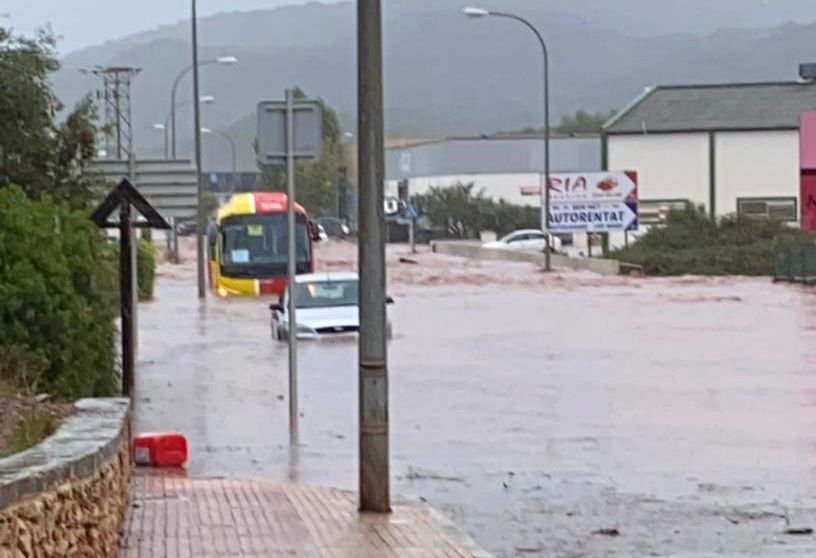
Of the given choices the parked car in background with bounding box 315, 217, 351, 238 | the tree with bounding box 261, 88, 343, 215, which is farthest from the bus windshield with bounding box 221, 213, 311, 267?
the tree with bounding box 261, 88, 343, 215

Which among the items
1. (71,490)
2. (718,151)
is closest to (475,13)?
(718,151)

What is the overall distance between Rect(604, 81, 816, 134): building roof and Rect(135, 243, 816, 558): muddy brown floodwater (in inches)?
1446

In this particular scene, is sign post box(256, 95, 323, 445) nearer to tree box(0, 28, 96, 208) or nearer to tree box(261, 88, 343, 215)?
tree box(0, 28, 96, 208)

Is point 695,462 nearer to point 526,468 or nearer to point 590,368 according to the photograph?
point 526,468

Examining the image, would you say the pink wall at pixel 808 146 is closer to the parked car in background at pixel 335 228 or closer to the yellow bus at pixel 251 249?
the yellow bus at pixel 251 249

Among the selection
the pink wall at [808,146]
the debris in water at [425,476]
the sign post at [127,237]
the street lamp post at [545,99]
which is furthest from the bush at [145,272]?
the pink wall at [808,146]

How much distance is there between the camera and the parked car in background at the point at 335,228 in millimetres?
112875

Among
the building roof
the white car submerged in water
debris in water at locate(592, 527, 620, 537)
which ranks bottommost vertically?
debris in water at locate(592, 527, 620, 537)

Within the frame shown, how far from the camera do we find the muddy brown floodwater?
1342cm

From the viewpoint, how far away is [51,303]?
57.8 ft

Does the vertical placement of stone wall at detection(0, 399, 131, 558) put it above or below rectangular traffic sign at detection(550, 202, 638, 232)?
below

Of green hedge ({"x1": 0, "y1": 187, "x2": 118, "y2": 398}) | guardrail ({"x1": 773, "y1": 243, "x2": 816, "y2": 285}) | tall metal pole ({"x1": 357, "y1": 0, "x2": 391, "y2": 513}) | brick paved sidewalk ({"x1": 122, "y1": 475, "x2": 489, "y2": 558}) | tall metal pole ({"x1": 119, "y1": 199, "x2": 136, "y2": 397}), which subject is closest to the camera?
brick paved sidewalk ({"x1": 122, "y1": 475, "x2": 489, "y2": 558})

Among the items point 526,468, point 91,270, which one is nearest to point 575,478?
point 526,468

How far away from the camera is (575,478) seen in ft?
52.2
